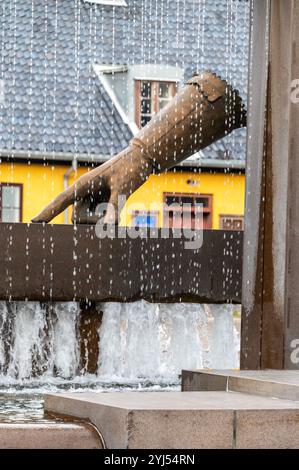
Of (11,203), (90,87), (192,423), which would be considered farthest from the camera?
(90,87)

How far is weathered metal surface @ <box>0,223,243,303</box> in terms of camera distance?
8438 millimetres

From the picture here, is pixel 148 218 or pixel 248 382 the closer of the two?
pixel 248 382

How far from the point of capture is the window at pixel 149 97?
25.7m

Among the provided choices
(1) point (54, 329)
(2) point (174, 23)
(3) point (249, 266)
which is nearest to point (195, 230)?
(1) point (54, 329)

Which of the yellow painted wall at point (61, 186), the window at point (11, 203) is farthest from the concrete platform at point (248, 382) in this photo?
the window at point (11, 203)

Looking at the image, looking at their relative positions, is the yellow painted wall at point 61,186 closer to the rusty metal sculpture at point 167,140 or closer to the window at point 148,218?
the window at point 148,218

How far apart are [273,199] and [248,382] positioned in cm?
153

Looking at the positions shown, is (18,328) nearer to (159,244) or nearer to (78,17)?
(159,244)

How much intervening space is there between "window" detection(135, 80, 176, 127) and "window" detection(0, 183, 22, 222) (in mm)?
2405

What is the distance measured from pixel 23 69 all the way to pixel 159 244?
53.5 feet

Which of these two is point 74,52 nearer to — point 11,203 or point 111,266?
point 11,203

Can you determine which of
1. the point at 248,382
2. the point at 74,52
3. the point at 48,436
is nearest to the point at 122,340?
the point at 248,382

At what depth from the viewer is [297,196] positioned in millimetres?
6629

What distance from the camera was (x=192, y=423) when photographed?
4535 mm
